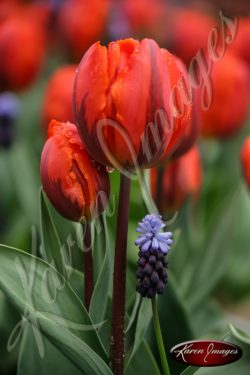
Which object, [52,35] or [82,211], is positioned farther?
[52,35]

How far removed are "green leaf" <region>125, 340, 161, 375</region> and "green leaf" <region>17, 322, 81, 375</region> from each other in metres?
0.04

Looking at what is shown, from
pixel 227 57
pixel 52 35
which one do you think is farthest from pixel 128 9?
pixel 227 57

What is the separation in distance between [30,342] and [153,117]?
18 cm

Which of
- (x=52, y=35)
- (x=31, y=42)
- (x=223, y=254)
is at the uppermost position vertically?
(x=52, y=35)

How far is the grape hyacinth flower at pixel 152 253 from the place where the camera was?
50 centimetres

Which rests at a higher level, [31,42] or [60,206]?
[31,42]

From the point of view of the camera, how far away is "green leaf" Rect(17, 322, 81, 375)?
541 mm

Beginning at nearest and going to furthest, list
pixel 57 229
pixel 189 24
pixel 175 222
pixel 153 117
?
pixel 153 117 → pixel 57 229 → pixel 175 222 → pixel 189 24

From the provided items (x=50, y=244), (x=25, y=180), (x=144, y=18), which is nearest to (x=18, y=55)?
(x=25, y=180)

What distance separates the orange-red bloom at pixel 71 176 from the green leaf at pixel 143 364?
0.11 meters

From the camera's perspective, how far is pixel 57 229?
59 cm

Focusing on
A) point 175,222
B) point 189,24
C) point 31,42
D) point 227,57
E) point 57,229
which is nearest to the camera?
point 57,229

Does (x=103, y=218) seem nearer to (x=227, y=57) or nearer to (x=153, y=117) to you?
(x=153, y=117)

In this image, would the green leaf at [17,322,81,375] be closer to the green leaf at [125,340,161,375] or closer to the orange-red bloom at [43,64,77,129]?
the green leaf at [125,340,161,375]
